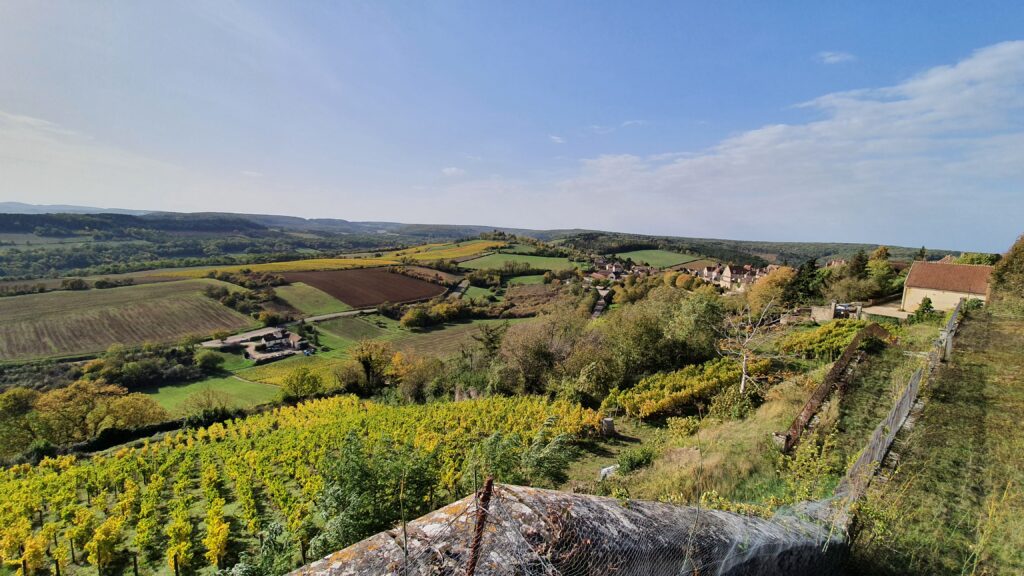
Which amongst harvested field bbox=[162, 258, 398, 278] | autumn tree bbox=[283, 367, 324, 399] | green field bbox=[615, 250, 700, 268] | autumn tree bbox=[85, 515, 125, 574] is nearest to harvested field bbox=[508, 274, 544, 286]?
green field bbox=[615, 250, 700, 268]

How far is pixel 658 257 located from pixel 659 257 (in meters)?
0.26

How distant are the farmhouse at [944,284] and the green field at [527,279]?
198ft

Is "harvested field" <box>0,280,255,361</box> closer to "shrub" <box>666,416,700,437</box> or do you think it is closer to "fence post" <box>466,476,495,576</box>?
"shrub" <box>666,416,700,437</box>

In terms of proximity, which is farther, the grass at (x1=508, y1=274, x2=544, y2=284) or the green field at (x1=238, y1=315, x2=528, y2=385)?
the grass at (x1=508, y1=274, x2=544, y2=284)

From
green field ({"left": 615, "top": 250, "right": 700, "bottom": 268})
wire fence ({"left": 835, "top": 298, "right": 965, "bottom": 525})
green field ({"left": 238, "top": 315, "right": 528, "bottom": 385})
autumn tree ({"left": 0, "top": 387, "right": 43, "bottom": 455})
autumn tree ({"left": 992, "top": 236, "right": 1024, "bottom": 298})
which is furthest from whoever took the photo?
green field ({"left": 615, "top": 250, "right": 700, "bottom": 268})

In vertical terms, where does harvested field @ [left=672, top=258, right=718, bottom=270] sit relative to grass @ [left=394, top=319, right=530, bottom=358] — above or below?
above

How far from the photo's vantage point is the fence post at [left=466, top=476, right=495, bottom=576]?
6.22ft

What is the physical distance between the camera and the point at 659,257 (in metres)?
110

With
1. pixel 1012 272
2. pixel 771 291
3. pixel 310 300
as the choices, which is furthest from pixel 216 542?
pixel 310 300

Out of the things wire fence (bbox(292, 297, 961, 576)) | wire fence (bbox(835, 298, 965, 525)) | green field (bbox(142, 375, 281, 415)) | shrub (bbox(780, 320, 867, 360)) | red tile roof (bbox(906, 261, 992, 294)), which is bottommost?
green field (bbox(142, 375, 281, 415))

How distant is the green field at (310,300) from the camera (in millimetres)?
66000

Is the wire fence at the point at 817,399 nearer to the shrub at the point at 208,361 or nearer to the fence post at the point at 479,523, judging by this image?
the fence post at the point at 479,523

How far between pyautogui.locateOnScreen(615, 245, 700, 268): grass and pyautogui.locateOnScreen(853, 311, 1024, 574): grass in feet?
301

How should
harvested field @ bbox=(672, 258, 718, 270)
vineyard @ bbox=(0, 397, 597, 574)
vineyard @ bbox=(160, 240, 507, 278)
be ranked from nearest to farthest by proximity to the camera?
vineyard @ bbox=(0, 397, 597, 574) → vineyard @ bbox=(160, 240, 507, 278) → harvested field @ bbox=(672, 258, 718, 270)
